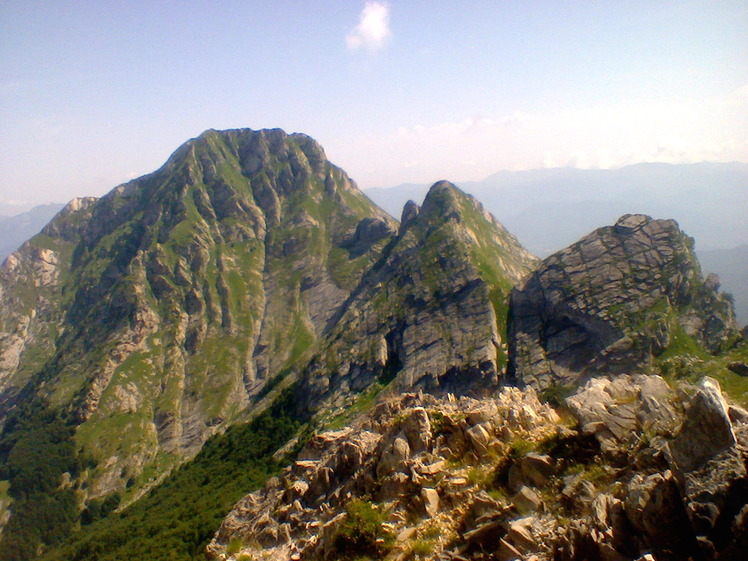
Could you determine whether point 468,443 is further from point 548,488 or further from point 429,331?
point 429,331

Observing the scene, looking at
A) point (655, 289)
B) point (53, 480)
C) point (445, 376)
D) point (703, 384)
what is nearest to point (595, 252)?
point (655, 289)

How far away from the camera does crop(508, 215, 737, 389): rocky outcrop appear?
11281 centimetres

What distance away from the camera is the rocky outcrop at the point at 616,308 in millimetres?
112812

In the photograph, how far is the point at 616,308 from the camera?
123 metres

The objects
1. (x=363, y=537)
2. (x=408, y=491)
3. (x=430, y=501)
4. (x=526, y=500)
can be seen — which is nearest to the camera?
(x=526, y=500)

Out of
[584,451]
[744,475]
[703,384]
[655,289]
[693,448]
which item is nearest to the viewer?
[744,475]

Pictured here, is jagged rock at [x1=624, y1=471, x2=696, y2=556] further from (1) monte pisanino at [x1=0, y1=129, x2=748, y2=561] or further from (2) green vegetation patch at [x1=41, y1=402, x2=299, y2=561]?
(2) green vegetation patch at [x1=41, y1=402, x2=299, y2=561]

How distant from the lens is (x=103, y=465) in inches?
7347

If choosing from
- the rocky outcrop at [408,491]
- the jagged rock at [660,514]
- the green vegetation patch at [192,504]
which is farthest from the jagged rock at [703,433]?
the green vegetation patch at [192,504]

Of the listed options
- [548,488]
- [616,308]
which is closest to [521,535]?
[548,488]

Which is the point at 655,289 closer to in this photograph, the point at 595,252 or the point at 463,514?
the point at 595,252

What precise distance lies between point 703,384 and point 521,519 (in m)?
8.96

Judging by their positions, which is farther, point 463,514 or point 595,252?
point 595,252

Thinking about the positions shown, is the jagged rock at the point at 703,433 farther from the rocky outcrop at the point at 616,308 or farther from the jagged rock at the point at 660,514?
the rocky outcrop at the point at 616,308
